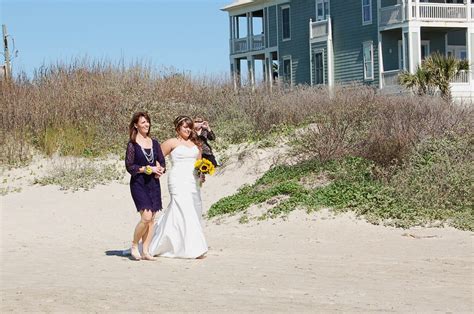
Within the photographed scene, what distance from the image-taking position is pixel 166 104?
25.3 m

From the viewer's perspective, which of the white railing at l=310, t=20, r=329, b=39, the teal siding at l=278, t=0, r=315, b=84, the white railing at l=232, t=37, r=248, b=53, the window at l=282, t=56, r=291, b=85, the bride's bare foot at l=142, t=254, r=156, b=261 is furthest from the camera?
the white railing at l=232, t=37, r=248, b=53

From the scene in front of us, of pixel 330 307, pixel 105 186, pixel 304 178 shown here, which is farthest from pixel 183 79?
pixel 330 307

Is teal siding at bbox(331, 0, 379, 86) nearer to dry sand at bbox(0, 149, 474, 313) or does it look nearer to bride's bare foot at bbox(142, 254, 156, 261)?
dry sand at bbox(0, 149, 474, 313)

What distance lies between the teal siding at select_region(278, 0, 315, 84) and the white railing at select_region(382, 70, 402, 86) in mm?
6518

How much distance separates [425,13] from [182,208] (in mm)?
27847

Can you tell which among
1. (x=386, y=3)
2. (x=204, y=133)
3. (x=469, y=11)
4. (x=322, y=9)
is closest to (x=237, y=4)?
(x=322, y=9)

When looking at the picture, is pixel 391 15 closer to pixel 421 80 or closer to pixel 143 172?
pixel 421 80

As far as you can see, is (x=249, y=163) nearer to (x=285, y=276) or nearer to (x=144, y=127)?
(x=144, y=127)

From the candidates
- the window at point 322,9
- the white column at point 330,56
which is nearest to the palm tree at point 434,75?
the white column at point 330,56

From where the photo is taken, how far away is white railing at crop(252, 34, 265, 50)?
49000 millimetres

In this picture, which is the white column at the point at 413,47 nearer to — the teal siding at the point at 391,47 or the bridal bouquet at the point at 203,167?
the teal siding at the point at 391,47

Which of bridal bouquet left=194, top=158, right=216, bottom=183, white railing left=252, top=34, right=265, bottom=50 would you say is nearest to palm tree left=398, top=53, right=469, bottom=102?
white railing left=252, top=34, right=265, bottom=50

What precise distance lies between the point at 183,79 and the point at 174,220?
53.2ft

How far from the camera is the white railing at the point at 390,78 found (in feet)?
124
